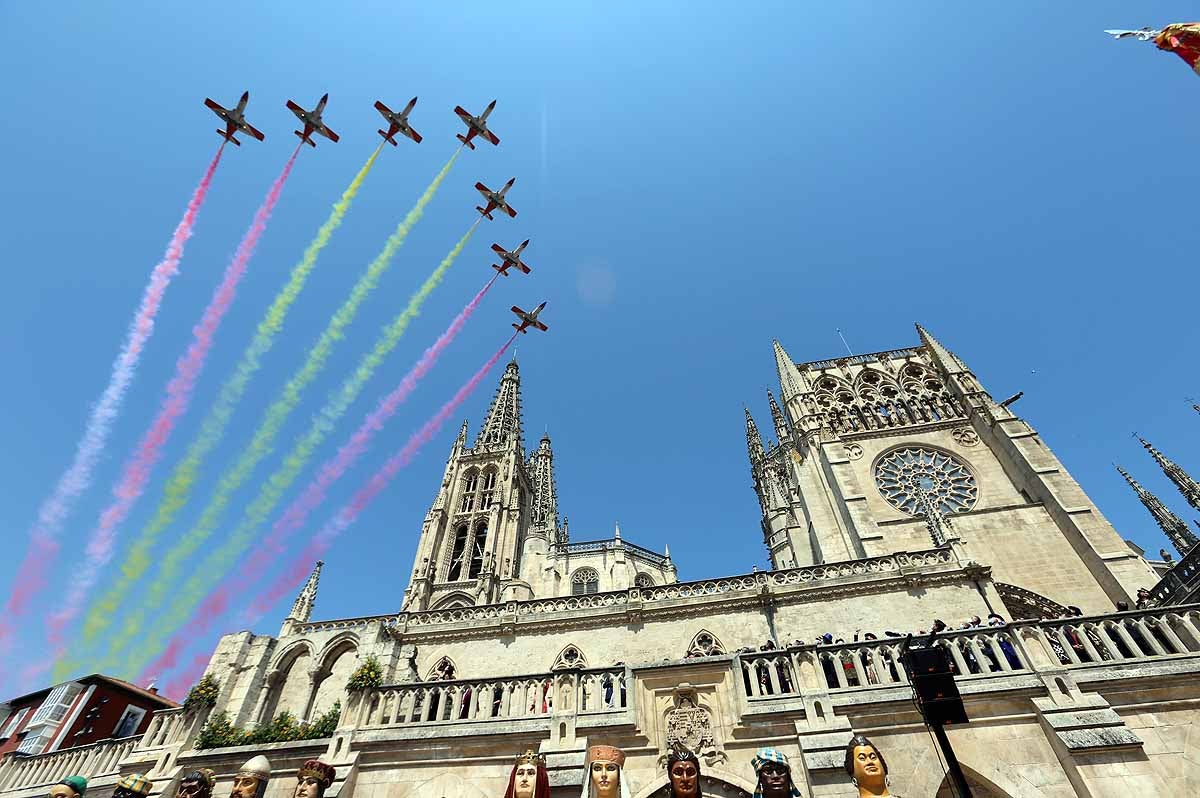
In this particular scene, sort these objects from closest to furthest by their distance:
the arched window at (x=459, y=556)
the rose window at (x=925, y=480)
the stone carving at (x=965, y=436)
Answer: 1. the rose window at (x=925, y=480)
2. the stone carving at (x=965, y=436)
3. the arched window at (x=459, y=556)

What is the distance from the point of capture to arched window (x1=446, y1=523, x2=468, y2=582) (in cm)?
4544

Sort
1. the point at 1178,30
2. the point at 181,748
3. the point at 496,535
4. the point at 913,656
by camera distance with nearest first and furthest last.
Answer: the point at 913,656
the point at 181,748
the point at 1178,30
the point at 496,535

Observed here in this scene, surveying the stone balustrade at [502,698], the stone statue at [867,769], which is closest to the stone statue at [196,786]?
the stone balustrade at [502,698]

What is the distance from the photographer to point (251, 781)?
7883 millimetres

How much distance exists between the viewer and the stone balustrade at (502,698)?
10.4 meters

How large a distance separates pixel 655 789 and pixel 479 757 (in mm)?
3339

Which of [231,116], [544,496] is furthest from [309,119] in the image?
[544,496]

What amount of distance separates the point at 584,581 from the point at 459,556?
11308 mm

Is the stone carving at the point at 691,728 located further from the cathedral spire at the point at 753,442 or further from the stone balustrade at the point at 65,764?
the cathedral spire at the point at 753,442

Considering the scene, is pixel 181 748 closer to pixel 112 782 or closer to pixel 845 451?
pixel 112 782

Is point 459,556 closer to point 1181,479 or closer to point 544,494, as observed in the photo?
point 544,494

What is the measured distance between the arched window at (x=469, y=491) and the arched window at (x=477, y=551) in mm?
2680

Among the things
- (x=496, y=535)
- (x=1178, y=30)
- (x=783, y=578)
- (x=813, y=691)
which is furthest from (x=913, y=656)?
(x=496, y=535)

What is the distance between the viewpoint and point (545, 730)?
10070 mm
